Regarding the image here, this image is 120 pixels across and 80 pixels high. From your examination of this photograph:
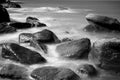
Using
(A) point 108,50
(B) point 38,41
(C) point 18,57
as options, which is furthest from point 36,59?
(A) point 108,50

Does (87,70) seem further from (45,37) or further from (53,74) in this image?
(45,37)

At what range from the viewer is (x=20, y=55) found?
19.0 feet

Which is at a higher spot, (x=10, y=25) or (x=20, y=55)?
(x=20, y=55)

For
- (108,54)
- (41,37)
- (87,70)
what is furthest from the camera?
(41,37)

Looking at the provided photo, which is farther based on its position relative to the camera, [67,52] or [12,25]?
[12,25]

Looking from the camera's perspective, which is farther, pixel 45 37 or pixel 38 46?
pixel 45 37

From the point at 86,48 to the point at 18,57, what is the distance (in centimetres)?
229

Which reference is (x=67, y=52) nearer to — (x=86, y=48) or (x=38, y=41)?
(x=86, y=48)

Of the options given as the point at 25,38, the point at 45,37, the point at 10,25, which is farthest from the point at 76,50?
the point at 10,25

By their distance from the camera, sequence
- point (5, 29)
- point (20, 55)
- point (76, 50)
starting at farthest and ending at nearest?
1. point (5, 29)
2. point (76, 50)
3. point (20, 55)

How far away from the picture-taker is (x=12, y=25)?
10578 millimetres

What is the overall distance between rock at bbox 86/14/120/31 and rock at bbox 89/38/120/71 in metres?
4.01

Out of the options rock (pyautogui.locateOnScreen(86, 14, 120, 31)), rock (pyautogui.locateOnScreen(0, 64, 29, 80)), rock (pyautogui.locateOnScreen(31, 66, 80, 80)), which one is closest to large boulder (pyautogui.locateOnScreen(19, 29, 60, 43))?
rock (pyautogui.locateOnScreen(0, 64, 29, 80))

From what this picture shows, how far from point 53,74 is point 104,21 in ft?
18.6
